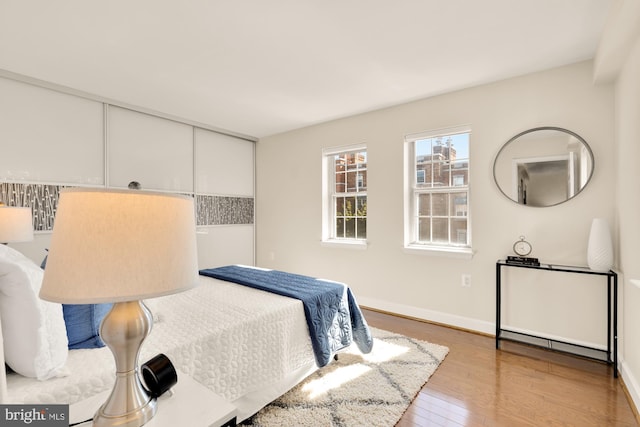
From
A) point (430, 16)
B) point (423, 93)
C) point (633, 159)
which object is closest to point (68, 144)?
point (430, 16)

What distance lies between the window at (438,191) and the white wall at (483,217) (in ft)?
0.38

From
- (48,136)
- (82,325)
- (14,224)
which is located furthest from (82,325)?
(48,136)

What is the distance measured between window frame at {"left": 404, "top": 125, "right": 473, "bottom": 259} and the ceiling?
42 centimetres

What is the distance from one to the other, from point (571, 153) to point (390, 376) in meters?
2.35

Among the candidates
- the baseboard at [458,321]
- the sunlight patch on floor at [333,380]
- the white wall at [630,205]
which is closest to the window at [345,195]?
the baseboard at [458,321]

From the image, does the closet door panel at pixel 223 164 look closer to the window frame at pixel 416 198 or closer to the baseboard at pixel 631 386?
the window frame at pixel 416 198

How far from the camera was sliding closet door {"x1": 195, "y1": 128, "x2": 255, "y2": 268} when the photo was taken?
4191mm

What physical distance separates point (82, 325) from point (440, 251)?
9.66 feet

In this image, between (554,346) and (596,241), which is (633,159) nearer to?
(596,241)

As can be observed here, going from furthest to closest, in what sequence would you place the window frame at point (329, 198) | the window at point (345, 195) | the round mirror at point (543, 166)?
the window frame at point (329, 198), the window at point (345, 195), the round mirror at point (543, 166)

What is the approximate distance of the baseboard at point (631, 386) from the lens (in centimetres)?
180

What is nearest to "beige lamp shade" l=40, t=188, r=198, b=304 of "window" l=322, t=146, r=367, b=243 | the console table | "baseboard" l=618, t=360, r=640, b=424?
"baseboard" l=618, t=360, r=640, b=424

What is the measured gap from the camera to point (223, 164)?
14.7 ft

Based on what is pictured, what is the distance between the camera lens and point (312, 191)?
4.29 metres
